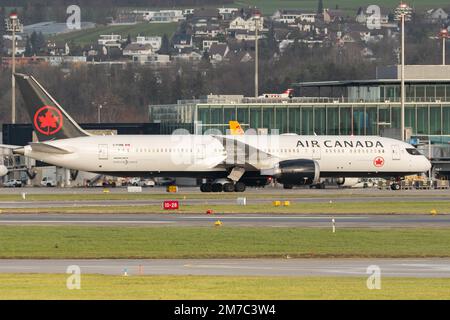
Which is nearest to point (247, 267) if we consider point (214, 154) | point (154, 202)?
point (154, 202)

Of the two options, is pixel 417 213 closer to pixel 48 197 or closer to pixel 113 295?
pixel 48 197

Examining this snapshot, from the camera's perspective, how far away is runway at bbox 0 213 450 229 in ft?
189

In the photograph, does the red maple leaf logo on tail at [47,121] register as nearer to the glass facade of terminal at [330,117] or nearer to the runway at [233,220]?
the runway at [233,220]

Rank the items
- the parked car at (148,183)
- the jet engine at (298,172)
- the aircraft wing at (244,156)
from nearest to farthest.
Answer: the jet engine at (298,172) < the aircraft wing at (244,156) < the parked car at (148,183)

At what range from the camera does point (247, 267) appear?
40375 millimetres

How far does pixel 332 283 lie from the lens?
35.1 meters

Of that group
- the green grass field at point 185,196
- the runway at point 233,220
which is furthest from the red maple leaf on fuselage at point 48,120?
the runway at point 233,220

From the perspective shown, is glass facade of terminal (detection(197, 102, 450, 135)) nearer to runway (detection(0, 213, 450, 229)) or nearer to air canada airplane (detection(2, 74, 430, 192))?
air canada airplane (detection(2, 74, 430, 192))

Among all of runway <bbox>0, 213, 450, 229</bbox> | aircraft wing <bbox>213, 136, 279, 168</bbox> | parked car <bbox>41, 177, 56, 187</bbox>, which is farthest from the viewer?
parked car <bbox>41, 177, 56, 187</bbox>

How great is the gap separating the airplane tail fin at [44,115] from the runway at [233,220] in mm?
27034

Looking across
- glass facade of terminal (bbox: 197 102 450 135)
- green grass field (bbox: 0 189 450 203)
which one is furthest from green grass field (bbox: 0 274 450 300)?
glass facade of terminal (bbox: 197 102 450 135)

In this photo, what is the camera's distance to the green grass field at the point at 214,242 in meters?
45.1
